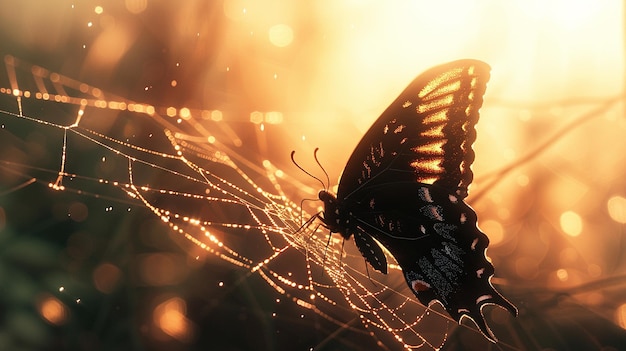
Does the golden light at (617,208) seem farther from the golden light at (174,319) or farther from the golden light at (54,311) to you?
the golden light at (54,311)

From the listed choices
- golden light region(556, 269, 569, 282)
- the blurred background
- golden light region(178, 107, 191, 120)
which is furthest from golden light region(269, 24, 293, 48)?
golden light region(556, 269, 569, 282)

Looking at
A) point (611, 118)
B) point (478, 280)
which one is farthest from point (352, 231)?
point (611, 118)

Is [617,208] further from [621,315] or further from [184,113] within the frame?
[184,113]

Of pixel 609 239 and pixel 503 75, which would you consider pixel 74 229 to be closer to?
pixel 503 75

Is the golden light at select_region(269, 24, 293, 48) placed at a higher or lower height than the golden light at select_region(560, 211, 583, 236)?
higher

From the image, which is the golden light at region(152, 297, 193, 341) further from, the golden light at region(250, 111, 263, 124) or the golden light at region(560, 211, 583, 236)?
the golden light at region(560, 211, 583, 236)

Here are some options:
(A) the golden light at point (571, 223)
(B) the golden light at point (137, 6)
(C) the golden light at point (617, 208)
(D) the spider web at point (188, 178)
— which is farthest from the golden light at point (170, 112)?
(C) the golden light at point (617, 208)

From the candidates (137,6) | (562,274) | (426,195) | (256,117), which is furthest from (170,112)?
(562,274)
